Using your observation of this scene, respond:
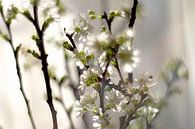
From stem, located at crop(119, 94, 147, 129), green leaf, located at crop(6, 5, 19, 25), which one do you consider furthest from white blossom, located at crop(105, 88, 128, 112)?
green leaf, located at crop(6, 5, 19, 25)

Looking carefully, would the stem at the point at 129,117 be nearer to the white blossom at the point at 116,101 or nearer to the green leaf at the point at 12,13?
the white blossom at the point at 116,101

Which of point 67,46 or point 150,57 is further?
point 150,57

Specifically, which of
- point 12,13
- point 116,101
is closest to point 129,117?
point 116,101

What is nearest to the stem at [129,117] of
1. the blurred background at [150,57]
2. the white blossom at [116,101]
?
the white blossom at [116,101]

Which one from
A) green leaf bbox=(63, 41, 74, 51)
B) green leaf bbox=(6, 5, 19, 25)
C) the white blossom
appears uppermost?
green leaf bbox=(6, 5, 19, 25)

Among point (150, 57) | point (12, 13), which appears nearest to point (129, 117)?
point (12, 13)

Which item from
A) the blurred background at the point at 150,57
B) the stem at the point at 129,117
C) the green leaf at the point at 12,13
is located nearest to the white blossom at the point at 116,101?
the stem at the point at 129,117

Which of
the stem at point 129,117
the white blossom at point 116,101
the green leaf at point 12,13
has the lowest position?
the stem at point 129,117

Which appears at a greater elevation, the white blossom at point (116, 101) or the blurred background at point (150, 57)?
the blurred background at point (150, 57)

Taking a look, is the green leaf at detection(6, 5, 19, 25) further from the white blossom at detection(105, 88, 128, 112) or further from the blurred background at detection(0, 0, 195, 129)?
the blurred background at detection(0, 0, 195, 129)

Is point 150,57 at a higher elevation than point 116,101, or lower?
higher

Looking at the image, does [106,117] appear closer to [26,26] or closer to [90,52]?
[90,52]

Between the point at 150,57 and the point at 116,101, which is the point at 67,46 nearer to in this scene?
the point at 116,101

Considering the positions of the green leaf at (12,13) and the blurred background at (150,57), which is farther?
the blurred background at (150,57)
